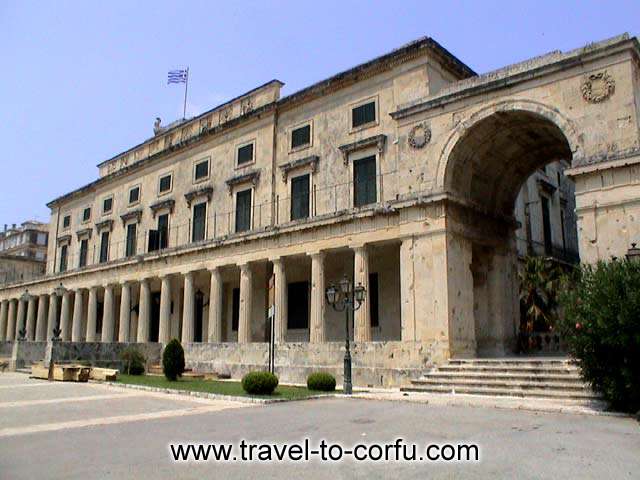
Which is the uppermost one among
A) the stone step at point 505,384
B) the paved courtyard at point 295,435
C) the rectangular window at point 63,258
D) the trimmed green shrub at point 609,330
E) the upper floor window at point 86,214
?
the upper floor window at point 86,214

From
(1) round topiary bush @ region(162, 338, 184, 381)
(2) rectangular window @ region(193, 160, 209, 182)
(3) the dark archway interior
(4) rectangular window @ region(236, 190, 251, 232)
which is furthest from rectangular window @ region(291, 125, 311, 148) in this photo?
(1) round topiary bush @ region(162, 338, 184, 381)

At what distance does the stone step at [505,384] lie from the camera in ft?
48.4

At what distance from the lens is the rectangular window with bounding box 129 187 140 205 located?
3709 cm

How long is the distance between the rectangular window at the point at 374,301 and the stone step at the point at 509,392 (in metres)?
7.23

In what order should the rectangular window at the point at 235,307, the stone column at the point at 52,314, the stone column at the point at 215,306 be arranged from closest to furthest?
1. the stone column at the point at 215,306
2. the rectangular window at the point at 235,307
3. the stone column at the point at 52,314

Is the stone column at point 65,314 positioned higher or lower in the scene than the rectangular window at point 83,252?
lower

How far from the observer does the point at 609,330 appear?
11.9m

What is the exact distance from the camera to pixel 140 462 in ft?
24.3

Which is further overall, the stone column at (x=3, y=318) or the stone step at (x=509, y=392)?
the stone column at (x=3, y=318)

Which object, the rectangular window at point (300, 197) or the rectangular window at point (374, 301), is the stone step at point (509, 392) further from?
the rectangular window at point (300, 197)

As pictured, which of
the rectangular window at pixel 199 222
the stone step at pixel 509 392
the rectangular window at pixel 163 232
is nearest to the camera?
the stone step at pixel 509 392

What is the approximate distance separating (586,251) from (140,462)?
13.5 m

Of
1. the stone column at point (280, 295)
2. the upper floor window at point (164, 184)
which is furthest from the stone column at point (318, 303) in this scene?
the upper floor window at point (164, 184)

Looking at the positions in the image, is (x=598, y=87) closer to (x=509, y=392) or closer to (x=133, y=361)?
(x=509, y=392)
